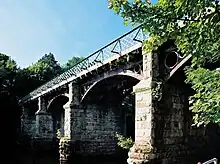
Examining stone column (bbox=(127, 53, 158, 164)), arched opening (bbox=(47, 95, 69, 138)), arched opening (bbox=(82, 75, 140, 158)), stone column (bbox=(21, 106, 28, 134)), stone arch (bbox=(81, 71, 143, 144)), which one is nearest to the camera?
stone column (bbox=(127, 53, 158, 164))

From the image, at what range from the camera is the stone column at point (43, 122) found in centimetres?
2992

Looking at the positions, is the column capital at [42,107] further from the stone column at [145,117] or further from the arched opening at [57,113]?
the stone column at [145,117]

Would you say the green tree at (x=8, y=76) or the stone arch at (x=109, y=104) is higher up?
the green tree at (x=8, y=76)

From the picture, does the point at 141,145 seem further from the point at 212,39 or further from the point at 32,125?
the point at 32,125

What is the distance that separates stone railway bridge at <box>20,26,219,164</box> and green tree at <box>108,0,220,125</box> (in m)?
5.97

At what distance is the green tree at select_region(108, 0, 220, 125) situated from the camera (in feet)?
14.1

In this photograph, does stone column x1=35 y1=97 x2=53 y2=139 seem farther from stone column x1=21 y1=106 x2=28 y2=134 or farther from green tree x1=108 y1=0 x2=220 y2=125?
green tree x1=108 y1=0 x2=220 y2=125

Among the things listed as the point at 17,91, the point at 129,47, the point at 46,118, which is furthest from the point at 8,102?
the point at 129,47

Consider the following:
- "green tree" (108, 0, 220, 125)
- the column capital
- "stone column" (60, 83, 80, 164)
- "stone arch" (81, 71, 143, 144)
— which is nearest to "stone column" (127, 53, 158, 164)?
"green tree" (108, 0, 220, 125)

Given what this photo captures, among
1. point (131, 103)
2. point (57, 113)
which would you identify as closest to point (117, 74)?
point (131, 103)

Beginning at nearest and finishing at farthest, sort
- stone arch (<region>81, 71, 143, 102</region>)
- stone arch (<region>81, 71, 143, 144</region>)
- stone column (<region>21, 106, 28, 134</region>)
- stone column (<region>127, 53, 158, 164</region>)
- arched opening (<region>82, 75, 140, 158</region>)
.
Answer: stone column (<region>127, 53, 158, 164</region>) → stone arch (<region>81, 71, 143, 102</region>) → stone arch (<region>81, 71, 143, 144</region>) → arched opening (<region>82, 75, 140, 158</region>) → stone column (<region>21, 106, 28, 134</region>)

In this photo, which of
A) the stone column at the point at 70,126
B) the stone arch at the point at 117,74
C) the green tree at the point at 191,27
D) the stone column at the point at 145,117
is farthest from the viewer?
the stone column at the point at 70,126

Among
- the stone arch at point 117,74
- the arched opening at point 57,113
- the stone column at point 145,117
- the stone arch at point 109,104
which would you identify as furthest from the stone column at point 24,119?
the stone column at point 145,117

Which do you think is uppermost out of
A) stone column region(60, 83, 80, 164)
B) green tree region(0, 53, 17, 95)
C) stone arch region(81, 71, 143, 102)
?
green tree region(0, 53, 17, 95)
